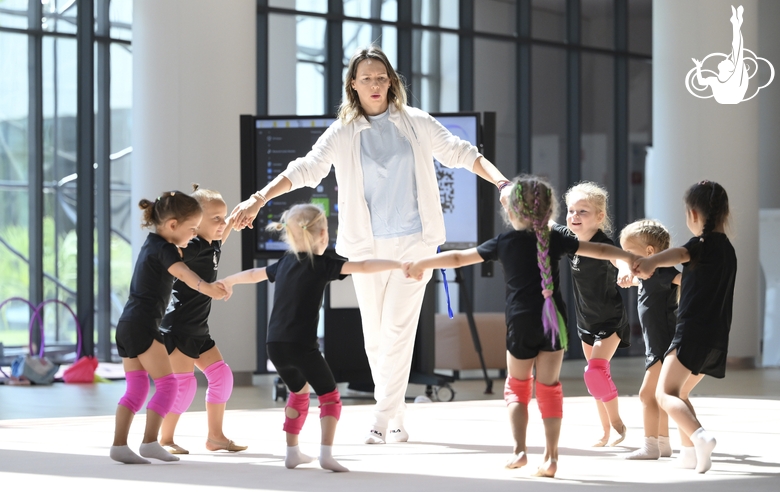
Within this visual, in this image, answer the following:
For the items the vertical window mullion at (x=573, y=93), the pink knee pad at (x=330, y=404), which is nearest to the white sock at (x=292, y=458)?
the pink knee pad at (x=330, y=404)

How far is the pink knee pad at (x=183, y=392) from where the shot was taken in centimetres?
365

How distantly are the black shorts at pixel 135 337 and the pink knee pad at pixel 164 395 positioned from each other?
0.12 metres

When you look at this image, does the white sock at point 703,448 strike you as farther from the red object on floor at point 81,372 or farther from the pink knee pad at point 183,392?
the red object on floor at point 81,372

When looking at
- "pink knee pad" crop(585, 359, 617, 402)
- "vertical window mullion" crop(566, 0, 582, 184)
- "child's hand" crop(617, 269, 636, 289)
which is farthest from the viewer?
"vertical window mullion" crop(566, 0, 582, 184)

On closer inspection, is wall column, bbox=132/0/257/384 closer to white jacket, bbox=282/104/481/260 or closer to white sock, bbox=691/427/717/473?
white jacket, bbox=282/104/481/260

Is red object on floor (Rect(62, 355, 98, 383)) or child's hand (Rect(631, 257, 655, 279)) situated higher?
child's hand (Rect(631, 257, 655, 279))

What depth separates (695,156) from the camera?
9312 mm

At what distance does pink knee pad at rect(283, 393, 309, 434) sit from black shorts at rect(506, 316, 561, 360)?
70 centimetres

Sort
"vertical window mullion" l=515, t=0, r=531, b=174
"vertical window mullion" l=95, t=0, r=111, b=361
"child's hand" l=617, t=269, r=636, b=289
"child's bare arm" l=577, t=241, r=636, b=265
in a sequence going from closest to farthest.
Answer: "child's bare arm" l=577, t=241, r=636, b=265 → "child's hand" l=617, t=269, r=636, b=289 → "vertical window mullion" l=95, t=0, r=111, b=361 → "vertical window mullion" l=515, t=0, r=531, b=174

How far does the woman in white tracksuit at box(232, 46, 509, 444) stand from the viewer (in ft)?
12.9

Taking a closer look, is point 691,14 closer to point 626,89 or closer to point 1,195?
point 626,89

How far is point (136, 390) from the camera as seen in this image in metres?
3.38

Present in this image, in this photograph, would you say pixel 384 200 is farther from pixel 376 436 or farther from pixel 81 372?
pixel 81 372

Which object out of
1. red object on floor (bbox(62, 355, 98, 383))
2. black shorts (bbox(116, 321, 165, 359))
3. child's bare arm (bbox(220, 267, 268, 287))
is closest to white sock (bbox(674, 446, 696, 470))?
child's bare arm (bbox(220, 267, 268, 287))
